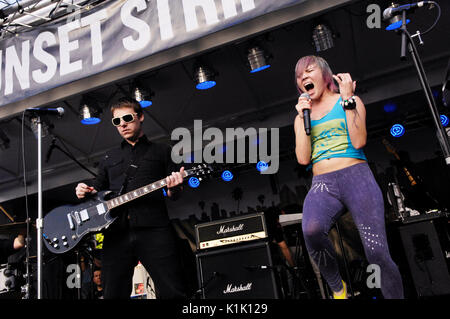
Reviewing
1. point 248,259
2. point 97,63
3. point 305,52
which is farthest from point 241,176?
point 97,63

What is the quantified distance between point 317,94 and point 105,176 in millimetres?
1834

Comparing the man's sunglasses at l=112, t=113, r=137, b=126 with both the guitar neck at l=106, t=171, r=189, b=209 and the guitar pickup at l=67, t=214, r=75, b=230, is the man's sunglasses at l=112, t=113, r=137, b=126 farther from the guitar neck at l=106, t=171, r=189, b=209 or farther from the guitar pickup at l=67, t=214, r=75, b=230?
the guitar pickup at l=67, t=214, r=75, b=230

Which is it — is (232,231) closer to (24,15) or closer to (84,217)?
(84,217)

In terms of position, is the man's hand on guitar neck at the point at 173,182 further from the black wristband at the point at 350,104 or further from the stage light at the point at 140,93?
the stage light at the point at 140,93

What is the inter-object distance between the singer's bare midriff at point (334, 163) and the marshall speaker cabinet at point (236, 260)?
208cm

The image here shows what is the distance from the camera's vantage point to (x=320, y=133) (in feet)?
8.63

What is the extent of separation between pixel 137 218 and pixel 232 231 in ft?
6.55

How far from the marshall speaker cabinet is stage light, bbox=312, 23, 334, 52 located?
2.47 metres

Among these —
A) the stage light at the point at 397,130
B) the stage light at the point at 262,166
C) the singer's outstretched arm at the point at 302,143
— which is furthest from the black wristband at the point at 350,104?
the stage light at the point at 262,166

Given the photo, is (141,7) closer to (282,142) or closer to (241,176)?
(282,142)

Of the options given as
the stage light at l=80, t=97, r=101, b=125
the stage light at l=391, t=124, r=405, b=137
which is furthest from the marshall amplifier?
the stage light at l=391, t=124, r=405, b=137

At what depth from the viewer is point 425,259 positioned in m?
4.95

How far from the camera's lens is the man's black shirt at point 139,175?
2908mm

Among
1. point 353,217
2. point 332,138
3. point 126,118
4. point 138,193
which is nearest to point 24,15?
point 126,118
